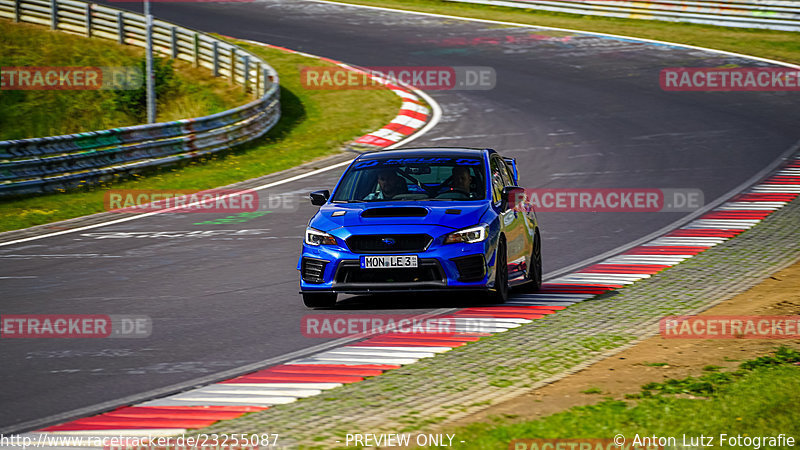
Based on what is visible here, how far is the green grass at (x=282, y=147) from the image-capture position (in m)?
19.9

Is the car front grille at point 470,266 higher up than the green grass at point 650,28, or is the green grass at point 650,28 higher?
the green grass at point 650,28

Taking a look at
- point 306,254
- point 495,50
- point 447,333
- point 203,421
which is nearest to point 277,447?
point 203,421

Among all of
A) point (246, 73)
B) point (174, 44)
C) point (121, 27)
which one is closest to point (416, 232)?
point (246, 73)

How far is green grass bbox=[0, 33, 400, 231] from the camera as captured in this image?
65.4 ft

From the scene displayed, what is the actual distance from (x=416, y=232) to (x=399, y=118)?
18700mm

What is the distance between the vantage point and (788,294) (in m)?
12.2

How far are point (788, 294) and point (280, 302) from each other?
17.7 feet

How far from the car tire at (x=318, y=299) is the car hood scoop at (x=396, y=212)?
900 millimetres

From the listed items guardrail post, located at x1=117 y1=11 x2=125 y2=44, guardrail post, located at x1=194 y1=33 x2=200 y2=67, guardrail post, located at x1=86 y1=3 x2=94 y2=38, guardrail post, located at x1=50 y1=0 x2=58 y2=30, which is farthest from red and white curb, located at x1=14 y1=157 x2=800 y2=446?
guardrail post, located at x1=50 y1=0 x2=58 y2=30

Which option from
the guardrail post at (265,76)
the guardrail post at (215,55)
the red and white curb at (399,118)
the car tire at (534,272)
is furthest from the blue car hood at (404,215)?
the guardrail post at (215,55)

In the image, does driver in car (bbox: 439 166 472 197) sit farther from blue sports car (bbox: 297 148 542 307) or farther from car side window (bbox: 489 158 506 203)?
car side window (bbox: 489 158 506 203)

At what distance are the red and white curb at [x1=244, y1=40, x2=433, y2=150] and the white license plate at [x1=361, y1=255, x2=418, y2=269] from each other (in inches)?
591

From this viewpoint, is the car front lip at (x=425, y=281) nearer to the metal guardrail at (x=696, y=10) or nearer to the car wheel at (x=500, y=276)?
the car wheel at (x=500, y=276)

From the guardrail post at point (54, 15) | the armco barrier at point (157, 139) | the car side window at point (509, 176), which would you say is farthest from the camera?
the guardrail post at point (54, 15)
